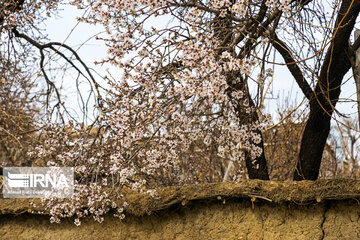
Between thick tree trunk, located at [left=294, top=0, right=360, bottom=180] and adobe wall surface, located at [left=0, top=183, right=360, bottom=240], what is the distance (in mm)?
1163

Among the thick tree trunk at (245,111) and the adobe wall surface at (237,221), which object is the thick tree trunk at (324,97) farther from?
the adobe wall surface at (237,221)

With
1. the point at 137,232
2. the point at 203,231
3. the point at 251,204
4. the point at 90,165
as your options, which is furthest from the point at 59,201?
the point at 251,204

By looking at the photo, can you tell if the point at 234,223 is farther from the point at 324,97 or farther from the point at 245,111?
the point at 324,97

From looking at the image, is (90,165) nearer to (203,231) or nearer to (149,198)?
(149,198)

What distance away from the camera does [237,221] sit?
4266 mm

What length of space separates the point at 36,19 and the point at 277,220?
6067 mm

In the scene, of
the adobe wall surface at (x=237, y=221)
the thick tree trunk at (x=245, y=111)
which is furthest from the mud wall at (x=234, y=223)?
the thick tree trunk at (x=245, y=111)

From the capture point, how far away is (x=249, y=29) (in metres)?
4.57

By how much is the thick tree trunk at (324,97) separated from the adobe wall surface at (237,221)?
1.16 metres

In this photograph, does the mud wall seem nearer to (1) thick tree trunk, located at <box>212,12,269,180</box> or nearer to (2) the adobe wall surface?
(2) the adobe wall surface

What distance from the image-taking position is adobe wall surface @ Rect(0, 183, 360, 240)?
156 inches

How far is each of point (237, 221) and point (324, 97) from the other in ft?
6.76

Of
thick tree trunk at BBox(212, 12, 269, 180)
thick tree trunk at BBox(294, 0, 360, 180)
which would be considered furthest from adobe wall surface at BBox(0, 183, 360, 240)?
thick tree trunk at BBox(294, 0, 360, 180)

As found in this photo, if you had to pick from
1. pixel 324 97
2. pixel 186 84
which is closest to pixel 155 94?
pixel 186 84
